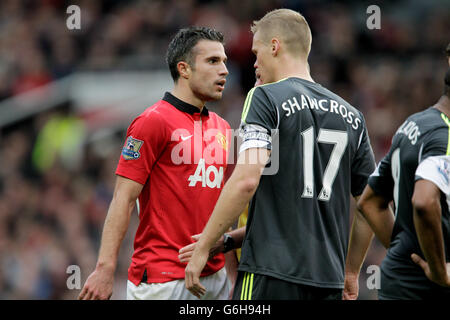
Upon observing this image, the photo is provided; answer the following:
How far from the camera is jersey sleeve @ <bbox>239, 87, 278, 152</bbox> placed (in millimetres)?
3332

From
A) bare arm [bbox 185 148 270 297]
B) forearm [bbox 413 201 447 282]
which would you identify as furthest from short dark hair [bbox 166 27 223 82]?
forearm [bbox 413 201 447 282]

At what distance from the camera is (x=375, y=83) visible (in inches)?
401

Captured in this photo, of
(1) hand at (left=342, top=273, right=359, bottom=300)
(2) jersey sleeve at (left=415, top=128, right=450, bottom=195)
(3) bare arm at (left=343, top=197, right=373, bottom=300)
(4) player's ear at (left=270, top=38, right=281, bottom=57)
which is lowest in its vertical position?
(1) hand at (left=342, top=273, right=359, bottom=300)

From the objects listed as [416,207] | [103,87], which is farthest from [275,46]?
[103,87]

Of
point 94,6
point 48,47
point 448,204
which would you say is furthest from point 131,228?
point 448,204

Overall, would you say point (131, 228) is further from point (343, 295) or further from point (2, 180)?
point (343, 295)

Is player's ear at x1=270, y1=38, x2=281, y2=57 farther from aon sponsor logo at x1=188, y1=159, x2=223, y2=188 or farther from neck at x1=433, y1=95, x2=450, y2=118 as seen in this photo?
neck at x1=433, y1=95, x2=450, y2=118

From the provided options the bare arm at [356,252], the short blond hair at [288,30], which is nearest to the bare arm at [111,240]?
the short blond hair at [288,30]

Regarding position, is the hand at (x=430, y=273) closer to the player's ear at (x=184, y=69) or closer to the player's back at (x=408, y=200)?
the player's back at (x=408, y=200)

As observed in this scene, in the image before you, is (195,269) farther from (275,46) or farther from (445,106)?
(445,106)

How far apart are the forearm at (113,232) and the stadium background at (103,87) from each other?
15.9ft

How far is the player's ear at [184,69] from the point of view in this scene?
13.8 feet

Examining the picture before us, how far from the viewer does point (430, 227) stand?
122 inches

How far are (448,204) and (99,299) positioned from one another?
1.91 meters
